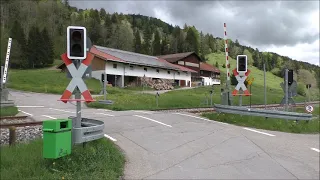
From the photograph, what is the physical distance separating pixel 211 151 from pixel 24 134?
680 cm

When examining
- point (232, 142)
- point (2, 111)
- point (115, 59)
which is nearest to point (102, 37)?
point (115, 59)

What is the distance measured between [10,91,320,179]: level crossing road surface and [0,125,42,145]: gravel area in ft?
8.39

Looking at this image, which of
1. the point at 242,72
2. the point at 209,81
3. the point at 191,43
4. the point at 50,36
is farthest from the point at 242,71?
the point at 191,43

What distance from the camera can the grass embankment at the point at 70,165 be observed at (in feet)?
18.2

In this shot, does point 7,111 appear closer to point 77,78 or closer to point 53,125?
point 77,78

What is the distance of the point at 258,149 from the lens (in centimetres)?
890

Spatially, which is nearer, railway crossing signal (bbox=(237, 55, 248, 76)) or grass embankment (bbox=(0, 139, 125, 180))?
grass embankment (bbox=(0, 139, 125, 180))

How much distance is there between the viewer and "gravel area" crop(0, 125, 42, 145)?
36.0 ft

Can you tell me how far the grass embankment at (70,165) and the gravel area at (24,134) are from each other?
160 inches

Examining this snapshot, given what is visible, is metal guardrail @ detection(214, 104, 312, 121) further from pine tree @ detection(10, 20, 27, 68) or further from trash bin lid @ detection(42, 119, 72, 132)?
pine tree @ detection(10, 20, 27, 68)

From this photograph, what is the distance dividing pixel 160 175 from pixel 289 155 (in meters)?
4.17

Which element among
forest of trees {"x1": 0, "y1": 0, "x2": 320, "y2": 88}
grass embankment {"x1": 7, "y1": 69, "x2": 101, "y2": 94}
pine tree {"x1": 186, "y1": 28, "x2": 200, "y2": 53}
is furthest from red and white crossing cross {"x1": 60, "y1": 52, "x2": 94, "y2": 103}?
pine tree {"x1": 186, "y1": 28, "x2": 200, "y2": 53}

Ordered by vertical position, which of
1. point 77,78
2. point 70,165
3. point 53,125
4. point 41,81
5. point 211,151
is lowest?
point 211,151

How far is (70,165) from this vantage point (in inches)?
229
